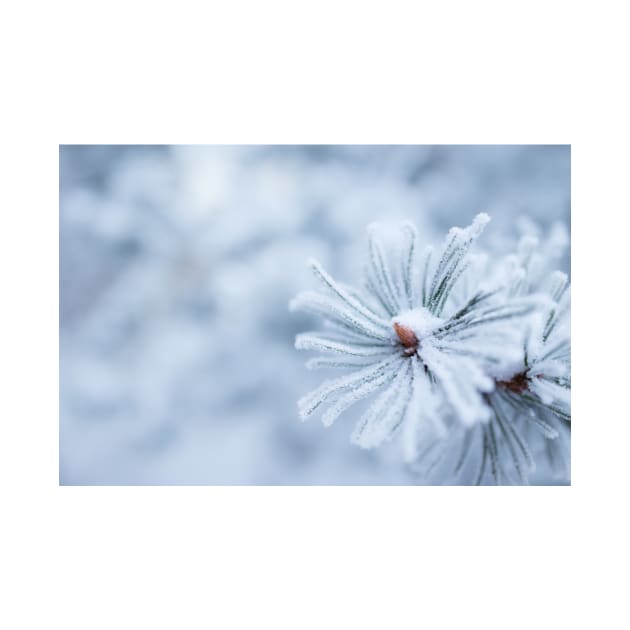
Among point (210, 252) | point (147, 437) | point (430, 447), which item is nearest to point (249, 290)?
point (210, 252)

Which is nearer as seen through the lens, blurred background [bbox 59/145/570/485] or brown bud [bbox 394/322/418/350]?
brown bud [bbox 394/322/418/350]

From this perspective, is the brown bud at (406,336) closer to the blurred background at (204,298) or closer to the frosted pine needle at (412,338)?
the frosted pine needle at (412,338)

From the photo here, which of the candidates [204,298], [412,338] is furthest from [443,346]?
[204,298]

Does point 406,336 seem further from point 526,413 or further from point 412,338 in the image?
point 526,413

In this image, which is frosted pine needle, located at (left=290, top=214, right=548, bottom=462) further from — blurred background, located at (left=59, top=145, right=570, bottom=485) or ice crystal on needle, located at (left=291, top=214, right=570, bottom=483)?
blurred background, located at (left=59, top=145, right=570, bottom=485)

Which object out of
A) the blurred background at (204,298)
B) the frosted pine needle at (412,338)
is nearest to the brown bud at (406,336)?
the frosted pine needle at (412,338)

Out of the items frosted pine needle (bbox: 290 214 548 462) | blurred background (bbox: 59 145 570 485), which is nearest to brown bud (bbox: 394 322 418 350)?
frosted pine needle (bbox: 290 214 548 462)
